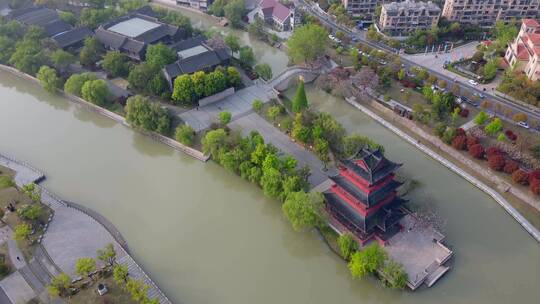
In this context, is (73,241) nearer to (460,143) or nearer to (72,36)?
(72,36)

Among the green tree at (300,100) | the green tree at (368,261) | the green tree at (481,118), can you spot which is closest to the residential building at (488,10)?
the green tree at (481,118)

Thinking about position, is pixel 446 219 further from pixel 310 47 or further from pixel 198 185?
pixel 310 47

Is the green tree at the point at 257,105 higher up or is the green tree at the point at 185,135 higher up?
the green tree at the point at 257,105

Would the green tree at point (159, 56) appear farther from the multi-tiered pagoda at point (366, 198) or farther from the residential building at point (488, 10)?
the residential building at point (488, 10)

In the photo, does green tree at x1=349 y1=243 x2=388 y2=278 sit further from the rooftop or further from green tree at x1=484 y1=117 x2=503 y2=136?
the rooftop

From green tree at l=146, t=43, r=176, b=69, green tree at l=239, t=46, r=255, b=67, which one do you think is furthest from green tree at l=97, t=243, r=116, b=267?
green tree at l=239, t=46, r=255, b=67

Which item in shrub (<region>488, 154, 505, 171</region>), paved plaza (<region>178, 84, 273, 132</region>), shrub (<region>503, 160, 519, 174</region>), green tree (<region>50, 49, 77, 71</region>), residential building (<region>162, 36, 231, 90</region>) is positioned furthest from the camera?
green tree (<region>50, 49, 77, 71</region>)
